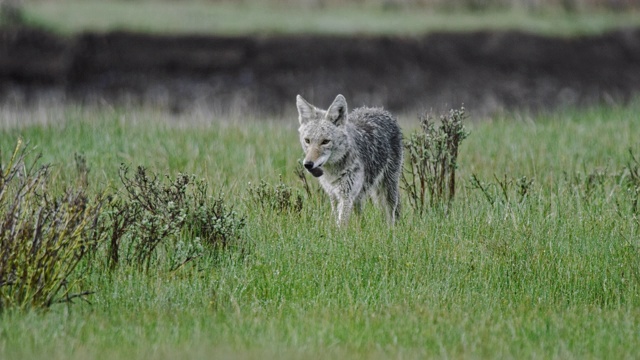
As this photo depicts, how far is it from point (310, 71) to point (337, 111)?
12128mm

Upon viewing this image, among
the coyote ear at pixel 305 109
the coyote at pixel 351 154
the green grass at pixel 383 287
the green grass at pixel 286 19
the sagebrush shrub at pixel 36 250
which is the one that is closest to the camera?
the green grass at pixel 383 287

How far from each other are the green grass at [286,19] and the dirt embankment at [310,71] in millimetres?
469

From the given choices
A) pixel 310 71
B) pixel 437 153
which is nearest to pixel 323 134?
pixel 437 153

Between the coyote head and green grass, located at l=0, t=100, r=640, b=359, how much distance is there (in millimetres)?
535

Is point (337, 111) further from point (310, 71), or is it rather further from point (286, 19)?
point (286, 19)

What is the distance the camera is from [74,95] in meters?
19.1

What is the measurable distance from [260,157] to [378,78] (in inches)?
395

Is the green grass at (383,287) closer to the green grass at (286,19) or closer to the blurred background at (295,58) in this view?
the blurred background at (295,58)

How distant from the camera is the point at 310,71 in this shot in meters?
20.6

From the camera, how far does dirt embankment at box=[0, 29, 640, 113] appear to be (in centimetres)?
1950

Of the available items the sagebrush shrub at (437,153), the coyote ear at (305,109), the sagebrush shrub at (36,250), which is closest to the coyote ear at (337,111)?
the coyote ear at (305,109)

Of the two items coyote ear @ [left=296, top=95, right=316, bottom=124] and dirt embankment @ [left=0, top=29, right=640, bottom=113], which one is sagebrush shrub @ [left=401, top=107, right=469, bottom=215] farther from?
dirt embankment @ [left=0, top=29, right=640, bottom=113]

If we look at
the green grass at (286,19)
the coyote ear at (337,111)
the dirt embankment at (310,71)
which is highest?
the green grass at (286,19)

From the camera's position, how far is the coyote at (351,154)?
27.5 feet
